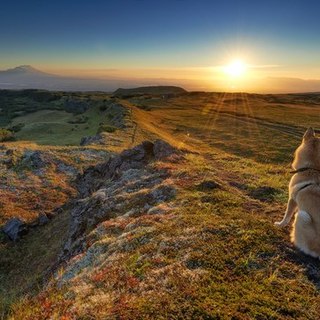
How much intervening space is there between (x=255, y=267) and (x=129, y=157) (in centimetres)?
2177

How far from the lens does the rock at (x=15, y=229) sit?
25969mm

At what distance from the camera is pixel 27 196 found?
3331 centimetres

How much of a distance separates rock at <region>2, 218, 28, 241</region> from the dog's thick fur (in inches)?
796

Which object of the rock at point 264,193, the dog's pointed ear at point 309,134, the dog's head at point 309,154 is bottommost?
the rock at point 264,193

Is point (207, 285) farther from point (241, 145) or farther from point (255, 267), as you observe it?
point (241, 145)

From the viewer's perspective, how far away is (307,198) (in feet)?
36.6

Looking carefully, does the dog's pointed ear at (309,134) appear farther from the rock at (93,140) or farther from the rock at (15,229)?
the rock at (93,140)

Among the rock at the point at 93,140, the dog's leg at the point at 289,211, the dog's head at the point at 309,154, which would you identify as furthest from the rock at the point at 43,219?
the rock at the point at 93,140

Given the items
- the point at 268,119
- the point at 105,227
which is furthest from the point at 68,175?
the point at 268,119

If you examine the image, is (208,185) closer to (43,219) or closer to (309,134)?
(309,134)

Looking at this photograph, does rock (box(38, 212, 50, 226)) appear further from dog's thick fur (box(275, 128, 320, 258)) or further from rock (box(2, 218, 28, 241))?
dog's thick fur (box(275, 128, 320, 258))

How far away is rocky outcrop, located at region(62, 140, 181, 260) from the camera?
19.0 metres

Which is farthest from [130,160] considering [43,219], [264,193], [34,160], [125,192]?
[34,160]

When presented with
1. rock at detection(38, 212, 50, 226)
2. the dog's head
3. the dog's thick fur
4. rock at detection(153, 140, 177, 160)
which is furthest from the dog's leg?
rock at detection(38, 212, 50, 226)
